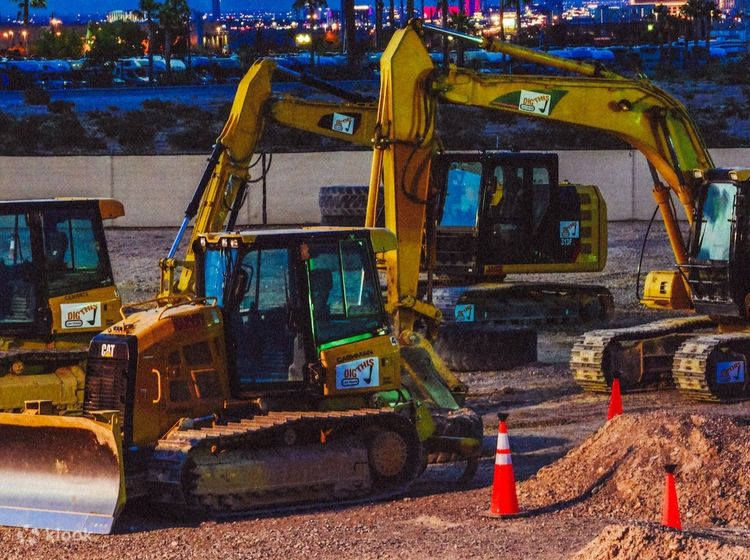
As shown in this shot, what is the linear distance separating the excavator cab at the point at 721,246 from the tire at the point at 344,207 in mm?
11770

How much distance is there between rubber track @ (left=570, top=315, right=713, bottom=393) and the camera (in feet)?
59.1

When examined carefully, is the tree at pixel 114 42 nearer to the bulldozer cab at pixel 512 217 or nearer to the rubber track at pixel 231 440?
the bulldozer cab at pixel 512 217

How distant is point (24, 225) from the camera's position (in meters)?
16.1

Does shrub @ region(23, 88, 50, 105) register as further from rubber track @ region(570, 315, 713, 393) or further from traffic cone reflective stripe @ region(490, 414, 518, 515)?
traffic cone reflective stripe @ region(490, 414, 518, 515)

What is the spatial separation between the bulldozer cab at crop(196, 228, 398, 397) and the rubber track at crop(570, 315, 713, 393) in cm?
559

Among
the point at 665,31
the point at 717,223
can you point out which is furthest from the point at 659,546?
the point at 665,31

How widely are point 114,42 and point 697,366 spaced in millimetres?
91847

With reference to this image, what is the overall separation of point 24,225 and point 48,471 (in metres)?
4.46

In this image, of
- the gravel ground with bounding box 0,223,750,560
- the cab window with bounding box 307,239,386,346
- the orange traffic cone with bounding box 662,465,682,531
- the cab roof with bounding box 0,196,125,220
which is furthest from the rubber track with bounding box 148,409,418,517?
the cab roof with bounding box 0,196,125,220

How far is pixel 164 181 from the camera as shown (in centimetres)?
3803

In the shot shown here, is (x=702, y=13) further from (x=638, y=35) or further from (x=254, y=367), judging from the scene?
(x=254, y=367)

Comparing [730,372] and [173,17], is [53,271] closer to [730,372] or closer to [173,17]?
[730,372]

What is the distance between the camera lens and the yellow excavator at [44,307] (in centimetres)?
1582

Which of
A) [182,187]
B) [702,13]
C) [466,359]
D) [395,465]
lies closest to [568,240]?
Result: [466,359]
